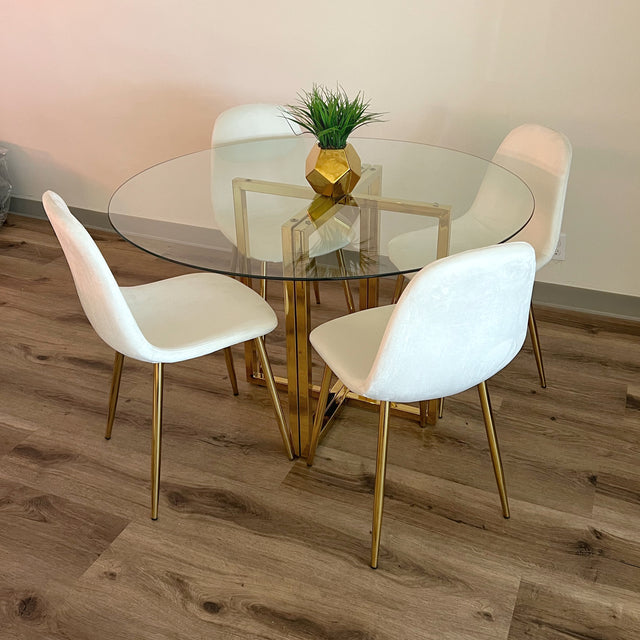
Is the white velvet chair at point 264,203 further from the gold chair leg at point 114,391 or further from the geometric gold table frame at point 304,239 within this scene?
the gold chair leg at point 114,391

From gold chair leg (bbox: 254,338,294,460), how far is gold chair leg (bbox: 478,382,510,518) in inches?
23.3

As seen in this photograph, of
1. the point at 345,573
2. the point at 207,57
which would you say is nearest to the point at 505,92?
the point at 207,57

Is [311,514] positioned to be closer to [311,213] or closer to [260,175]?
[311,213]

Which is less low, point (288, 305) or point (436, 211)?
point (436, 211)

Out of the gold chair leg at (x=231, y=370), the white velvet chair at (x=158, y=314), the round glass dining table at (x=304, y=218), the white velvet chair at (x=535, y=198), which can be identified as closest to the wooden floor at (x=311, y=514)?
the gold chair leg at (x=231, y=370)

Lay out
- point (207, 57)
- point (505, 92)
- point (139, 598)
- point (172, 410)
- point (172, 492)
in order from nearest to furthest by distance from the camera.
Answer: point (139, 598)
point (172, 492)
point (172, 410)
point (505, 92)
point (207, 57)

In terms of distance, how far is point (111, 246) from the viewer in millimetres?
3619

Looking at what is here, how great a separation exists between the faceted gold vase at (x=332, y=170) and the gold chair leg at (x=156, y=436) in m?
0.66

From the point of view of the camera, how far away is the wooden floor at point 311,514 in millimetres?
1719

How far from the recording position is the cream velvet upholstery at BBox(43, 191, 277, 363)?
1.68 metres

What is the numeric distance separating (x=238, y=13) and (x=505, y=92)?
44.9 inches

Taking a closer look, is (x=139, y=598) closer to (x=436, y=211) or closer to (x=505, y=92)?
(x=436, y=211)

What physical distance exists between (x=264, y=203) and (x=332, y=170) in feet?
0.70

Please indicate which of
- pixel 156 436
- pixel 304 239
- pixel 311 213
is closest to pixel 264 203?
pixel 311 213
